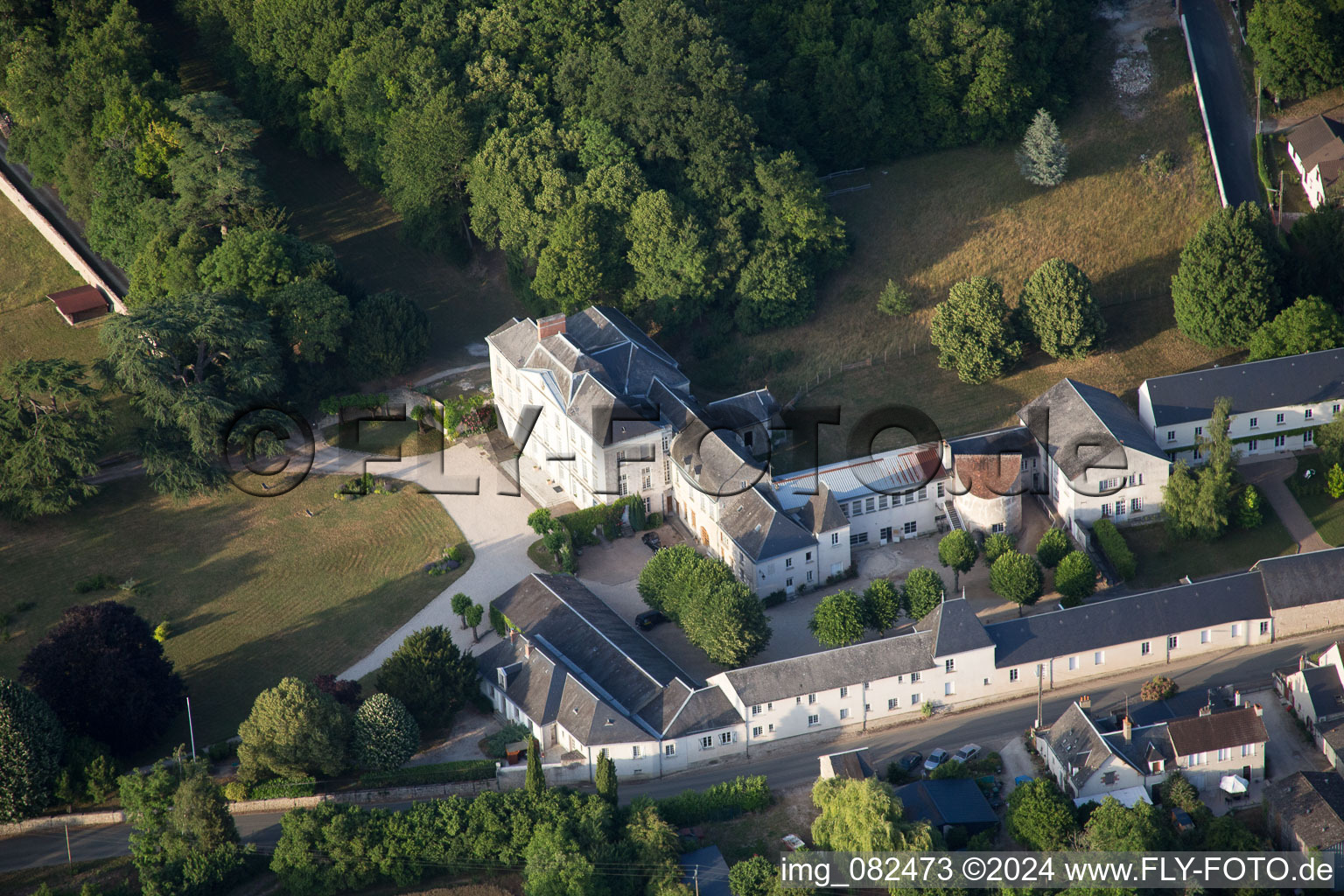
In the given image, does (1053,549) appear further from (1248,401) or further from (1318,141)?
(1318,141)

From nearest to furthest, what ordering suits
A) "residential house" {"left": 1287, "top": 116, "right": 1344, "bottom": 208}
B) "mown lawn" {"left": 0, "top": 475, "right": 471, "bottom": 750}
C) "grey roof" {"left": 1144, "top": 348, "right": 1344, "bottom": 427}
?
"mown lawn" {"left": 0, "top": 475, "right": 471, "bottom": 750}, "grey roof" {"left": 1144, "top": 348, "right": 1344, "bottom": 427}, "residential house" {"left": 1287, "top": 116, "right": 1344, "bottom": 208}

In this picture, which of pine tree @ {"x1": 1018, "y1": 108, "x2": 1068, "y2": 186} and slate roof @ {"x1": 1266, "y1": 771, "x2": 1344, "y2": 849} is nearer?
slate roof @ {"x1": 1266, "y1": 771, "x2": 1344, "y2": 849}

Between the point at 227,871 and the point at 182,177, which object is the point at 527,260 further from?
the point at 227,871

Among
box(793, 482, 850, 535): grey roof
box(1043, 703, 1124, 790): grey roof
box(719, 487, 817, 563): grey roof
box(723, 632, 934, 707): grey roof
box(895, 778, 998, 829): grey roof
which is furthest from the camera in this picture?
box(793, 482, 850, 535): grey roof

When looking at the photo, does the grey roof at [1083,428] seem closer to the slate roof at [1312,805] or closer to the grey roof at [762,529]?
the grey roof at [762,529]

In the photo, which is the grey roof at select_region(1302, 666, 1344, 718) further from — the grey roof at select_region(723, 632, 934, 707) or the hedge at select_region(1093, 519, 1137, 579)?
the grey roof at select_region(723, 632, 934, 707)

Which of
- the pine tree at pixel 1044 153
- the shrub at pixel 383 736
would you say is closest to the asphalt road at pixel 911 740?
the shrub at pixel 383 736

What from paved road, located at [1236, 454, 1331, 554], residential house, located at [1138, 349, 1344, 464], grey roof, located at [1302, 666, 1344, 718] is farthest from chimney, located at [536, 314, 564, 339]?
grey roof, located at [1302, 666, 1344, 718]
